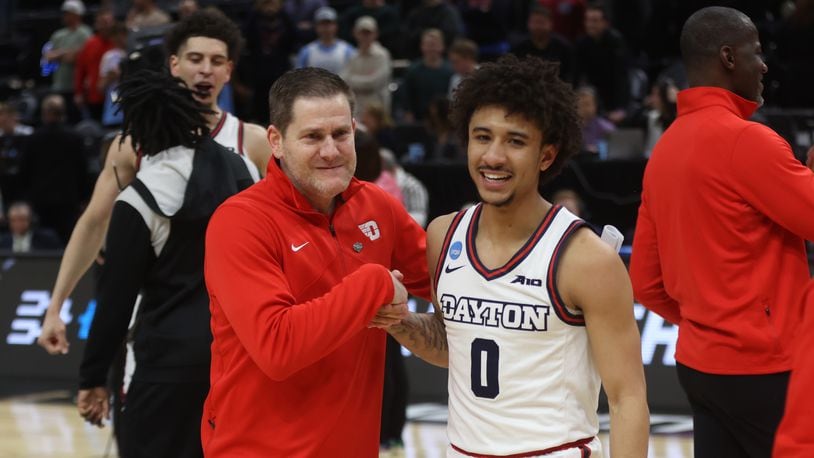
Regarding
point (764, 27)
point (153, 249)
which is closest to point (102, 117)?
point (764, 27)

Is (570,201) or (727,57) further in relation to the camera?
(570,201)

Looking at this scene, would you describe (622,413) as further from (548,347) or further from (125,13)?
(125,13)

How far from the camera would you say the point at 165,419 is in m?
4.20

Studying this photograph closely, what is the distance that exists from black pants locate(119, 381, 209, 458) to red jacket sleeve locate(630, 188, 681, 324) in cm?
142

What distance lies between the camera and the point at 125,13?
1802 centimetres

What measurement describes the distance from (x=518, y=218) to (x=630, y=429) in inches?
22.1

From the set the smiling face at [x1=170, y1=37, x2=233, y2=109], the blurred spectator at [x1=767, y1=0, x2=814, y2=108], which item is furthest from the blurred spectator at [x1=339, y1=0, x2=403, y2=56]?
the smiling face at [x1=170, y1=37, x2=233, y2=109]

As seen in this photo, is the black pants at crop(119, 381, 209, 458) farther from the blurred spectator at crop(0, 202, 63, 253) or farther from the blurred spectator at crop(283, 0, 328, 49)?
the blurred spectator at crop(283, 0, 328, 49)

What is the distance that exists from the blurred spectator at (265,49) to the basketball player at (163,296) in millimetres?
9666

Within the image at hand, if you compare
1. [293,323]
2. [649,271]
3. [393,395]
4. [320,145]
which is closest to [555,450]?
[293,323]

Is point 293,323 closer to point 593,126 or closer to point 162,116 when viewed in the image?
point 162,116

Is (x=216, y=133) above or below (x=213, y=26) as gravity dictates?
below

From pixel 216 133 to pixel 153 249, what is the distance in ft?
2.76

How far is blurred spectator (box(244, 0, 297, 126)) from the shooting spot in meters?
14.0
